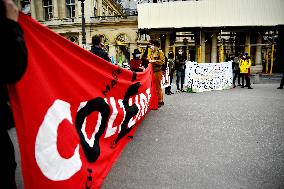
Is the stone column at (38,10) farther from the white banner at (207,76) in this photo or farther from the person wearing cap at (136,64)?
the person wearing cap at (136,64)

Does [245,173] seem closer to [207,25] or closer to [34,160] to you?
[34,160]

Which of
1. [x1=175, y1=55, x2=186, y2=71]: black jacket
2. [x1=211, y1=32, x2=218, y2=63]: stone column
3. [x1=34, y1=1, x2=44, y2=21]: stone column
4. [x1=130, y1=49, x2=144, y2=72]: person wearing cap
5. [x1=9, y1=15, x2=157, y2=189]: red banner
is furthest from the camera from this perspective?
[x1=34, y1=1, x2=44, y2=21]: stone column

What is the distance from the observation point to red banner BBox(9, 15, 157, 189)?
1821 millimetres

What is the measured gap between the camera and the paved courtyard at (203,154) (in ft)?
10.6

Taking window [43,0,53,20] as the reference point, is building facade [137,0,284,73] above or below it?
below

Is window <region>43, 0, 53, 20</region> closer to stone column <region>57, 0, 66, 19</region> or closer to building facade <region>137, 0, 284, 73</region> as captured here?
stone column <region>57, 0, 66, 19</region>

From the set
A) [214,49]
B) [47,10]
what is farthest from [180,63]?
[47,10]

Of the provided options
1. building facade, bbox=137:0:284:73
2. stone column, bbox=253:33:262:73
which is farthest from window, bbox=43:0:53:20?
stone column, bbox=253:33:262:73

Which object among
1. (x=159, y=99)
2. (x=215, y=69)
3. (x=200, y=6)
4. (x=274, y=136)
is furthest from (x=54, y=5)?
(x=274, y=136)

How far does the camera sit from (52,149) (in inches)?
78.8

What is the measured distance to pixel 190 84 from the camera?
12.9 meters

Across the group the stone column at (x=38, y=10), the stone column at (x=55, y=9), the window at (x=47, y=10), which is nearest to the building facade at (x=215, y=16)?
the stone column at (x=55, y=9)

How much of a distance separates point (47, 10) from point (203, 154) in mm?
44471

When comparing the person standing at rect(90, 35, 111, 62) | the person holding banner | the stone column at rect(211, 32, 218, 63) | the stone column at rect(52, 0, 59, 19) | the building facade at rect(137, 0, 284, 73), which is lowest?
the person holding banner
